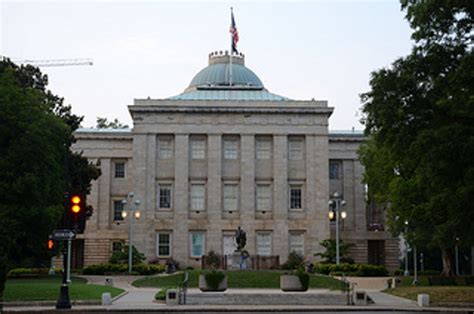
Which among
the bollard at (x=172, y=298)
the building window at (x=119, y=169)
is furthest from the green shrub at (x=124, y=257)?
the bollard at (x=172, y=298)

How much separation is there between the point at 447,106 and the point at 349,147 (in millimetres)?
42031

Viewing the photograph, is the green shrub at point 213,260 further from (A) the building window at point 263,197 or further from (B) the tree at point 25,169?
(B) the tree at point 25,169

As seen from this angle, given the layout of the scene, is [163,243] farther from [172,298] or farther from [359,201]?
[172,298]

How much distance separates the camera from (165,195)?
221 feet

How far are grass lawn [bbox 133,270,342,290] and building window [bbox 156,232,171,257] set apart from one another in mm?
14912

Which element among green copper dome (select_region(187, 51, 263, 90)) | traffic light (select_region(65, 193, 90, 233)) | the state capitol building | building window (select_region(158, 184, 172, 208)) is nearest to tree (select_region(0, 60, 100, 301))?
traffic light (select_region(65, 193, 90, 233))

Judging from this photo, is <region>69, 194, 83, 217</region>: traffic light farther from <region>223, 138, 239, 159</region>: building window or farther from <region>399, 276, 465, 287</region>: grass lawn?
<region>223, 138, 239, 159</region>: building window

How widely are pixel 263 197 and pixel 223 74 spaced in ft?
54.9

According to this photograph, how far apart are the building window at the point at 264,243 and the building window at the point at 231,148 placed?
6.98 metres

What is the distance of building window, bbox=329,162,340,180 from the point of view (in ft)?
244

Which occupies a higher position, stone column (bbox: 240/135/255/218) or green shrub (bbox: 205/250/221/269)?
stone column (bbox: 240/135/255/218)

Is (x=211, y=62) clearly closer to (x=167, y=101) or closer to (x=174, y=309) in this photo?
(x=167, y=101)

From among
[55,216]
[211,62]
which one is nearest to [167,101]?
[211,62]

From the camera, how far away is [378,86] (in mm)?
33188
